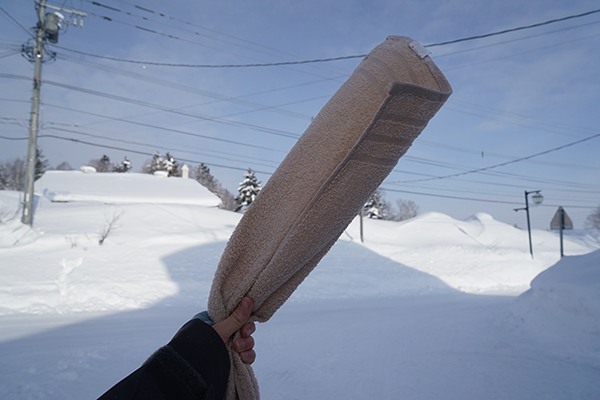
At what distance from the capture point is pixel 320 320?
7785 millimetres

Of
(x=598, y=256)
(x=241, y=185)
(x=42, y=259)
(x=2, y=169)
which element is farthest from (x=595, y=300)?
(x=2, y=169)

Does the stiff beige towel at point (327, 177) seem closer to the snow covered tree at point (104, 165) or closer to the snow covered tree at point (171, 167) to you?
the snow covered tree at point (171, 167)

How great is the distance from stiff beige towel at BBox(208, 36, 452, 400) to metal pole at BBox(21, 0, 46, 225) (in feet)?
52.4

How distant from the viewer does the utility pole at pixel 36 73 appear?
13.2m

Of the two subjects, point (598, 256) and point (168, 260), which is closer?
point (598, 256)

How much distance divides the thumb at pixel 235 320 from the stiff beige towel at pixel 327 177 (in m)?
0.02

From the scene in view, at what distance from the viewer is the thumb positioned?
1.06 m

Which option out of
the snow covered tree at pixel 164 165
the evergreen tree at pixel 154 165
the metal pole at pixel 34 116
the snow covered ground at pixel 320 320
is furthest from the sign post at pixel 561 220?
the evergreen tree at pixel 154 165

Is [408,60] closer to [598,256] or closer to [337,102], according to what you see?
[337,102]

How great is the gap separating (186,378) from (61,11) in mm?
18269

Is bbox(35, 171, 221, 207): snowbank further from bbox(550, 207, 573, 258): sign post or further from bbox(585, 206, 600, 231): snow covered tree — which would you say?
bbox(585, 206, 600, 231): snow covered tree

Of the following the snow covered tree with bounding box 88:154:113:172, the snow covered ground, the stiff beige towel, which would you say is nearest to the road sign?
the snow covered ground

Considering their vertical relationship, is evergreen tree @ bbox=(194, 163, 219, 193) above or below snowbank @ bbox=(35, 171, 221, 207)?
above

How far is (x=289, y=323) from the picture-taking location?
24.2 ft
